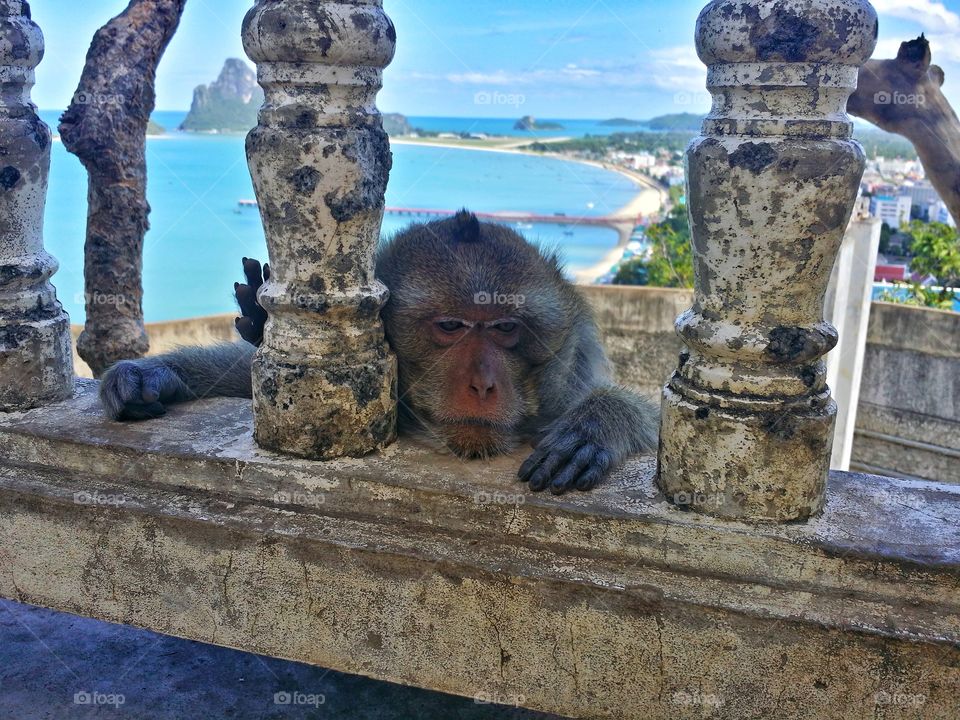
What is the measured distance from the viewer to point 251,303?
2.75 meters

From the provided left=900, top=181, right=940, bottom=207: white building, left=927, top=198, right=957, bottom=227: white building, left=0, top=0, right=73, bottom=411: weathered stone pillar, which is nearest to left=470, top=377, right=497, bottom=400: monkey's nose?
left=0, top=0, right=73, bottom=411: weathered stone pillar

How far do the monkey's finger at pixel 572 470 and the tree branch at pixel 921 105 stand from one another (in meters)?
4.38

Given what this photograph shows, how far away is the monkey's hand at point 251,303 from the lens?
8.97 ft

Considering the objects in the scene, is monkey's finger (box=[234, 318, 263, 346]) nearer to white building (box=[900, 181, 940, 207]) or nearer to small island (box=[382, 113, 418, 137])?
small island (box=[382, 113, 418, 137])

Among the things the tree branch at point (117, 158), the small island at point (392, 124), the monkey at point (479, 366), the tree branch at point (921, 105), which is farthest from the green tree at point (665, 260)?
the monkey at point (479, 366)

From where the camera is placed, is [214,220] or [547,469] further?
[214,220]

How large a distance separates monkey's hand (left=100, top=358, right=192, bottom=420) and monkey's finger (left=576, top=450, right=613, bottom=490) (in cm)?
138

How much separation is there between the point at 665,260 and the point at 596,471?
11.3 meters

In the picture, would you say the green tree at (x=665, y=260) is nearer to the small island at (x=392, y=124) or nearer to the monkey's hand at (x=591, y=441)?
the small island at (x=392, y=124)

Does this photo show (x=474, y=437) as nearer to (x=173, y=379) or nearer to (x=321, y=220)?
(x=321, y=220)

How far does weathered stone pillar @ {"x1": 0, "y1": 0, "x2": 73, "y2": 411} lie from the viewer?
8.93 feet

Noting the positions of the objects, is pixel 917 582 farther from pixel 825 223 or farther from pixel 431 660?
pixel 431 660

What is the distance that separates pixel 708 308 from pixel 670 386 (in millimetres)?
221

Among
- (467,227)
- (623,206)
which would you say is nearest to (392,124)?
(467,227)
